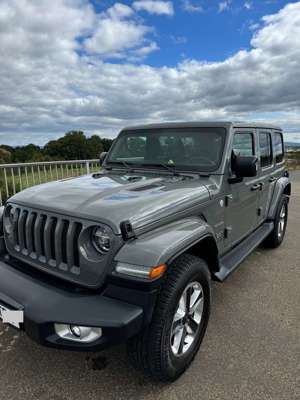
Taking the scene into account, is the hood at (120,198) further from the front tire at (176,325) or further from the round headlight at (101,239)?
the front tire at (176,325)

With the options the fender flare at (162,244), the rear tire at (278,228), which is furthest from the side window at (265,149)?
the fender flare at (162,244)

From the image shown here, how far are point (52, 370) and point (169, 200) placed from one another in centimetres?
159

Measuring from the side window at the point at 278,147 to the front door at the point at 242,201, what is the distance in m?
1.15

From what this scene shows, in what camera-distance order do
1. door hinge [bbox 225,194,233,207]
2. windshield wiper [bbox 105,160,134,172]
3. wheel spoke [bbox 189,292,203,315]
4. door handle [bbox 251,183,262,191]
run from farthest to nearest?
door handle [bbox 251,183,262,191], windshield wiper [bbox 105,160,134,172], door hinge [bbox 225,194,233,207], wheel spoke [bbox 189,292,203,315]

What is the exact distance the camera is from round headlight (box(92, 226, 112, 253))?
199 centimetres

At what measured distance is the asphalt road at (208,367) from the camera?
2098mm

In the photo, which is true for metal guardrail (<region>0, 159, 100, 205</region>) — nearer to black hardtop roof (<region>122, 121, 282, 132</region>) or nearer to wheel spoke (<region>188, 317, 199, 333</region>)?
black hardtop roof (<region>122, 121, 282, 132</region>)

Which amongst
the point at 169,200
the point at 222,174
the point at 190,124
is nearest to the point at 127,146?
the point at 190,124

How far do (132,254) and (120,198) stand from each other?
1.89 feet

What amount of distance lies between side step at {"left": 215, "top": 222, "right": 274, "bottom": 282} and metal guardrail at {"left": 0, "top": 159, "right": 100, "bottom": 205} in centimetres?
465

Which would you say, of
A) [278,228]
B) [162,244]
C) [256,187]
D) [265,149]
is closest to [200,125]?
[256,187]

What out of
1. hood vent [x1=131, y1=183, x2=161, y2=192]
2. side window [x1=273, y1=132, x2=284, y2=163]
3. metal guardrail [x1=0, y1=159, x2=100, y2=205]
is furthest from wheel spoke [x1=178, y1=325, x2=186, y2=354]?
metal guardrail [x1=0, y1=159, x2=100, y2=205]

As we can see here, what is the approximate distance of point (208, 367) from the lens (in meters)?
2.34

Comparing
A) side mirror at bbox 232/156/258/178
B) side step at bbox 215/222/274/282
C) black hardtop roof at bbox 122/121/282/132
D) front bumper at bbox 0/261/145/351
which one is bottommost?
side step at bbox 215/222/274/282
